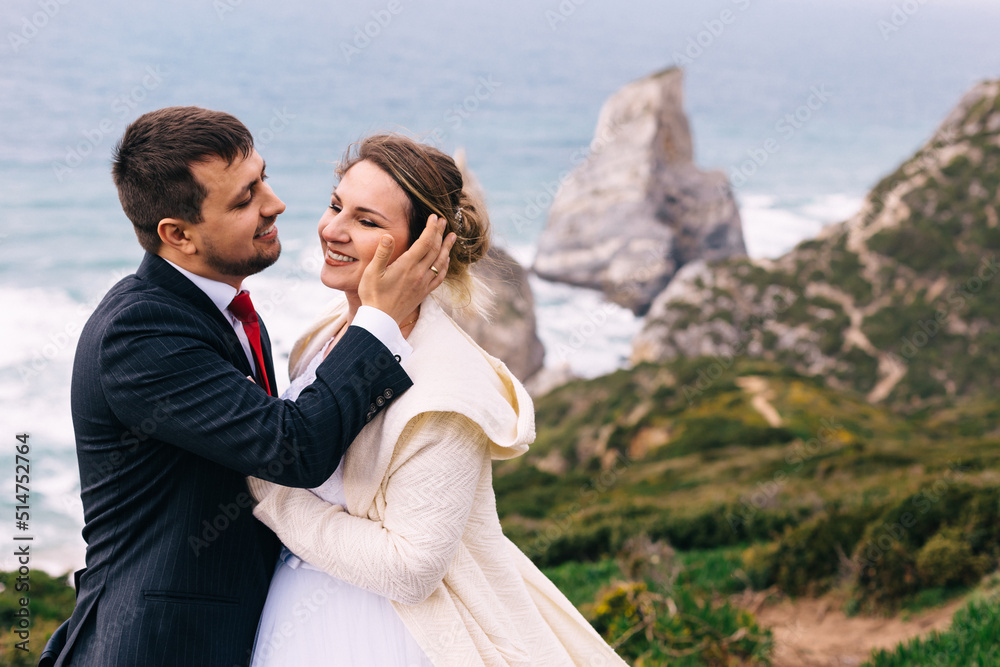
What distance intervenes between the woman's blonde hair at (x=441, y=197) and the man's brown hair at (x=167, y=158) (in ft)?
1.59

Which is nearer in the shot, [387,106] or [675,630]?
[675,630]

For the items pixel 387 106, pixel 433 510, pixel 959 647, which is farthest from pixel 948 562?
pixel 387 106

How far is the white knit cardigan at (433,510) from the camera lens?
223 centimetres

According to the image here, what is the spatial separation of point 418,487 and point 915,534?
525cm

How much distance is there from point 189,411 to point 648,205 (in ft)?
235

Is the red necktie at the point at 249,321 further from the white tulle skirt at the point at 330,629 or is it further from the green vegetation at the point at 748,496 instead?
the green vegetation at the point at 748,496

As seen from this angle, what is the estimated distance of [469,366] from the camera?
2436mm

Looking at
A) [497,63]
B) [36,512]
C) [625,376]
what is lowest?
[36,512]

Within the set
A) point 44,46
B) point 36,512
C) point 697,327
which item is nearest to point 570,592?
point 36,512

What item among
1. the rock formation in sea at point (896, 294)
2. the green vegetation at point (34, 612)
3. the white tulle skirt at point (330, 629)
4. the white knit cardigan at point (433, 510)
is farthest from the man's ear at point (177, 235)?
the rock formation in sea at point (896, 294)

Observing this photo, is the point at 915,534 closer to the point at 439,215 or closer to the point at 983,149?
the point at 439,215

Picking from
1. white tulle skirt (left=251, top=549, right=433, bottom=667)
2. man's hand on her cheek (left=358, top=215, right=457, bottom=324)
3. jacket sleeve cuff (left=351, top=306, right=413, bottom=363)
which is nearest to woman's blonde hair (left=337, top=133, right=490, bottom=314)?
man's hand on her cheek (left=358, top=215, right=457, bottom=324)

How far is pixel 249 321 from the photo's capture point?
259 centimetres

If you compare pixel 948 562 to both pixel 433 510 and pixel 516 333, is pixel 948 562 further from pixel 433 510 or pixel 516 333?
pixel 516 333
